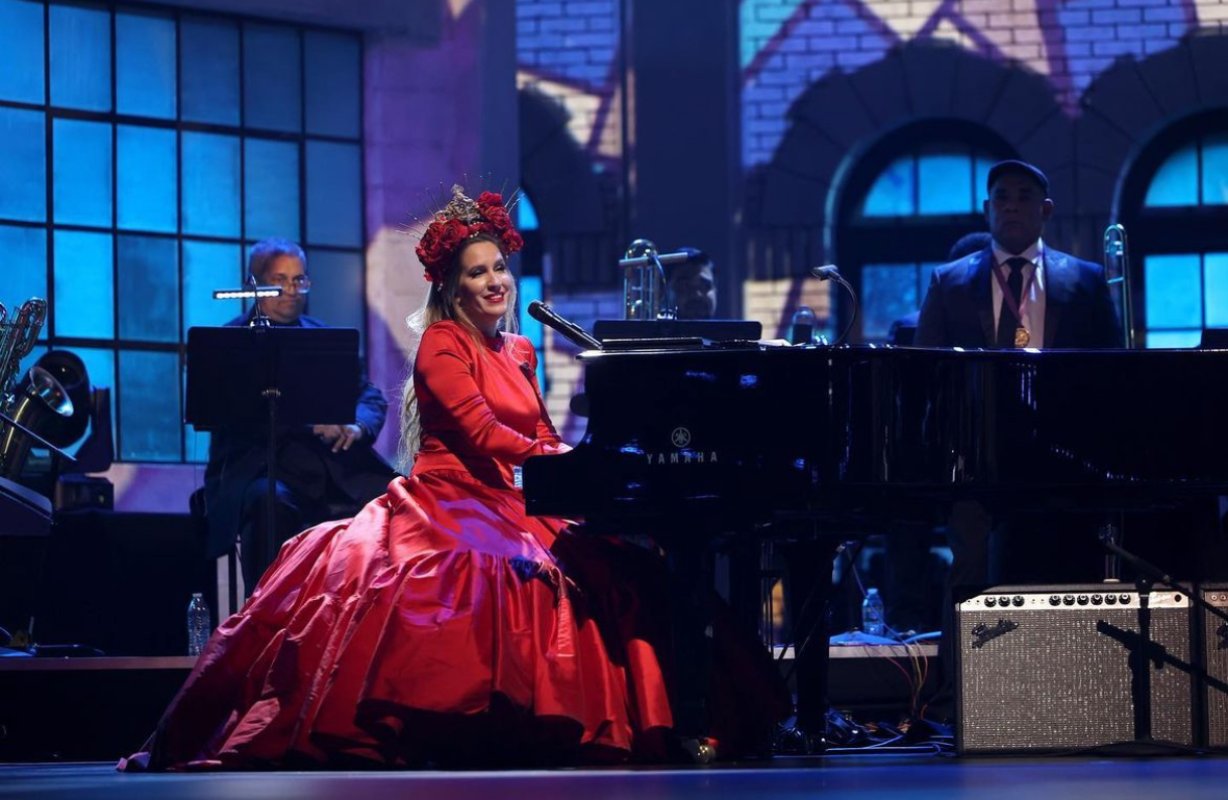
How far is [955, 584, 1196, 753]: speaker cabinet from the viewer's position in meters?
4.50

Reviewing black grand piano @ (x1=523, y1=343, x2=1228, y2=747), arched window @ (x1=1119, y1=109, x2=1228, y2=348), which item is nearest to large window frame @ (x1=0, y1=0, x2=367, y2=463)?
arched window @ (x1=1119, y1=109, x2=1228, y2=348)

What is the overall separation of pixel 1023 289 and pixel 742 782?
98.9 inches

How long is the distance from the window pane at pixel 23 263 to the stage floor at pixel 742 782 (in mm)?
3427

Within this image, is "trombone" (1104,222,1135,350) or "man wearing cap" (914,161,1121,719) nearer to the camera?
"man wearing cap" (914,161,1121,719)

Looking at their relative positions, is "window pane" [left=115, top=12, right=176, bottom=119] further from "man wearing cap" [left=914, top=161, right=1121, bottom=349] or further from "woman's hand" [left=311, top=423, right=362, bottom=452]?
"man wearing cap" [left=914, top=161, right=1121, bottom=349]

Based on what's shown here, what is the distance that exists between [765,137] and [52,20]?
10.7ft

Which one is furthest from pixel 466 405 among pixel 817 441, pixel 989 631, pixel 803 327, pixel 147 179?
pixel 147 179

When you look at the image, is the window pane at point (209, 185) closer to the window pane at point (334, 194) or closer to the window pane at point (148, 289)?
the window pane at point (148, 289)

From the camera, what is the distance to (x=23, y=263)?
751 centimetres

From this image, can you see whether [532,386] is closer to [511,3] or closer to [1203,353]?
[1203,353]

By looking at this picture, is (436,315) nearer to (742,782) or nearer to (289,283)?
(742,782)

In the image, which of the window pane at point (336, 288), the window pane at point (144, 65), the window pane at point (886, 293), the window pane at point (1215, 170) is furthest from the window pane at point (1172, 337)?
the window pane at point (144, 65)

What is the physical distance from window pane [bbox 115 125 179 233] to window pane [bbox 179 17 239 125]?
0.55 ft

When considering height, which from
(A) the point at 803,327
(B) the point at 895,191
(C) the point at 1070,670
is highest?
(B) the point at 895,191
